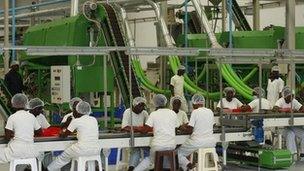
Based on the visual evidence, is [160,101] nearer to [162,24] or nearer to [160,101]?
[160,101]

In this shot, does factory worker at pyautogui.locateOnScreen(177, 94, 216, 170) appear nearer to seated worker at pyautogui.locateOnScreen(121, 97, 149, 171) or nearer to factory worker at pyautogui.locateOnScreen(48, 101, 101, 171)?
seated worker at pyautogui.locateOnScreen(121, 97, 149, 171)

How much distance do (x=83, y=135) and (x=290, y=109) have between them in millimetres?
4381

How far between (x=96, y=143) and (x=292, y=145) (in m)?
4.56

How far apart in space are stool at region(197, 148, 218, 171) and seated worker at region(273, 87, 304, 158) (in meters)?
2.17

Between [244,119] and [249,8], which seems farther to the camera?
[249,8]

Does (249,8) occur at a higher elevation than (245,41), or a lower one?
higher

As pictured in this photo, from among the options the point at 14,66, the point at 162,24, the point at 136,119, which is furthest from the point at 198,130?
the point at 162,24

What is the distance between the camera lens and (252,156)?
34.5 ft

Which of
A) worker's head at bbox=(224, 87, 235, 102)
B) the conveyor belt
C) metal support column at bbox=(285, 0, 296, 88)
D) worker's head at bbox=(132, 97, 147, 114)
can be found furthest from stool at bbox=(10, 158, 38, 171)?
metal support column at bbox=(285, 0, 296, 88)

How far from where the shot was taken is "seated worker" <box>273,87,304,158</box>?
435 inches

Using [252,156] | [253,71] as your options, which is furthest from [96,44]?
[253,71]

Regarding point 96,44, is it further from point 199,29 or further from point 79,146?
point 199,29

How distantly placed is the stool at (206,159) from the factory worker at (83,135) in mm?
1739

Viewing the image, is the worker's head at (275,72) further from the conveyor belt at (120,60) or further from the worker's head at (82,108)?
the worker's head at (82,108)
